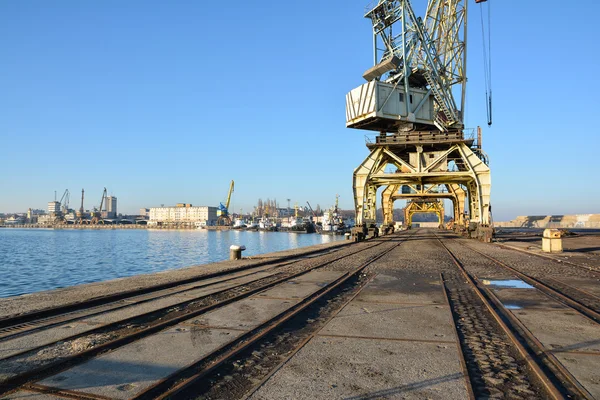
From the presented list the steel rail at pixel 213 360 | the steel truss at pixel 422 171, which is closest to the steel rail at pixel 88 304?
the steel rail at pixel 213 360

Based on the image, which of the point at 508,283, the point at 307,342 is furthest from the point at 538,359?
the point at 508,283

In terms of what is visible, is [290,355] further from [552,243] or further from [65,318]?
[552,243]

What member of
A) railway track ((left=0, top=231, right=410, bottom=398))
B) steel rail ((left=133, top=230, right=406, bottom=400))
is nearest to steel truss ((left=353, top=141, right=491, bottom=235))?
railway track ((left=0, top=231, right=410, bottom=398))

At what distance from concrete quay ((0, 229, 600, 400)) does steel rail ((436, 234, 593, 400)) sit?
0.08ft

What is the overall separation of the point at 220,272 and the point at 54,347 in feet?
30.7

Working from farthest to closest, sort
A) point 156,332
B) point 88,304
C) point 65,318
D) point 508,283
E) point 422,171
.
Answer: point 422,171
point 508,283
point 88,304
point 65,318
point 156,332

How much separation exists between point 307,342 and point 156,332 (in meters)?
2.81

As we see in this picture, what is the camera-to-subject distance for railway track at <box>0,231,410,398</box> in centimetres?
459

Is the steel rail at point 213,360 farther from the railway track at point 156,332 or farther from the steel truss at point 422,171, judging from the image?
the steel truss at point 422,171

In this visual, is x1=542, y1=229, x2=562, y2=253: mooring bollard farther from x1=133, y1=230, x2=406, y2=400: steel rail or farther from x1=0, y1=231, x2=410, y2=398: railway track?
x1=133, y1=230, x2=406, y2=400: steel rail

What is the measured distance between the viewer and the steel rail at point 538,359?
4.32 metres

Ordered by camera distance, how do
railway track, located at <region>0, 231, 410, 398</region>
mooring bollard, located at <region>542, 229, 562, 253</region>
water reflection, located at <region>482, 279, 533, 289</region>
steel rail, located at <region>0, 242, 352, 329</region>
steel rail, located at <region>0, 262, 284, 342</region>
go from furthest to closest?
mooring bollard, located at <region>542, 229, 562, 253</region>, water reflection, located at <region>482, 279, 533, 289</region>, steel rail, located at <region>0, 242, 352, 329</region>, steel rail, located at <region>0, 262, 284, 342</region>, railway track, located at <region>0, 231, 410, 398</region>

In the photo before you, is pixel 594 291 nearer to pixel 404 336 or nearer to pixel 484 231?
pixel 404 336

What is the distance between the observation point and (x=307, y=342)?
6.27m
